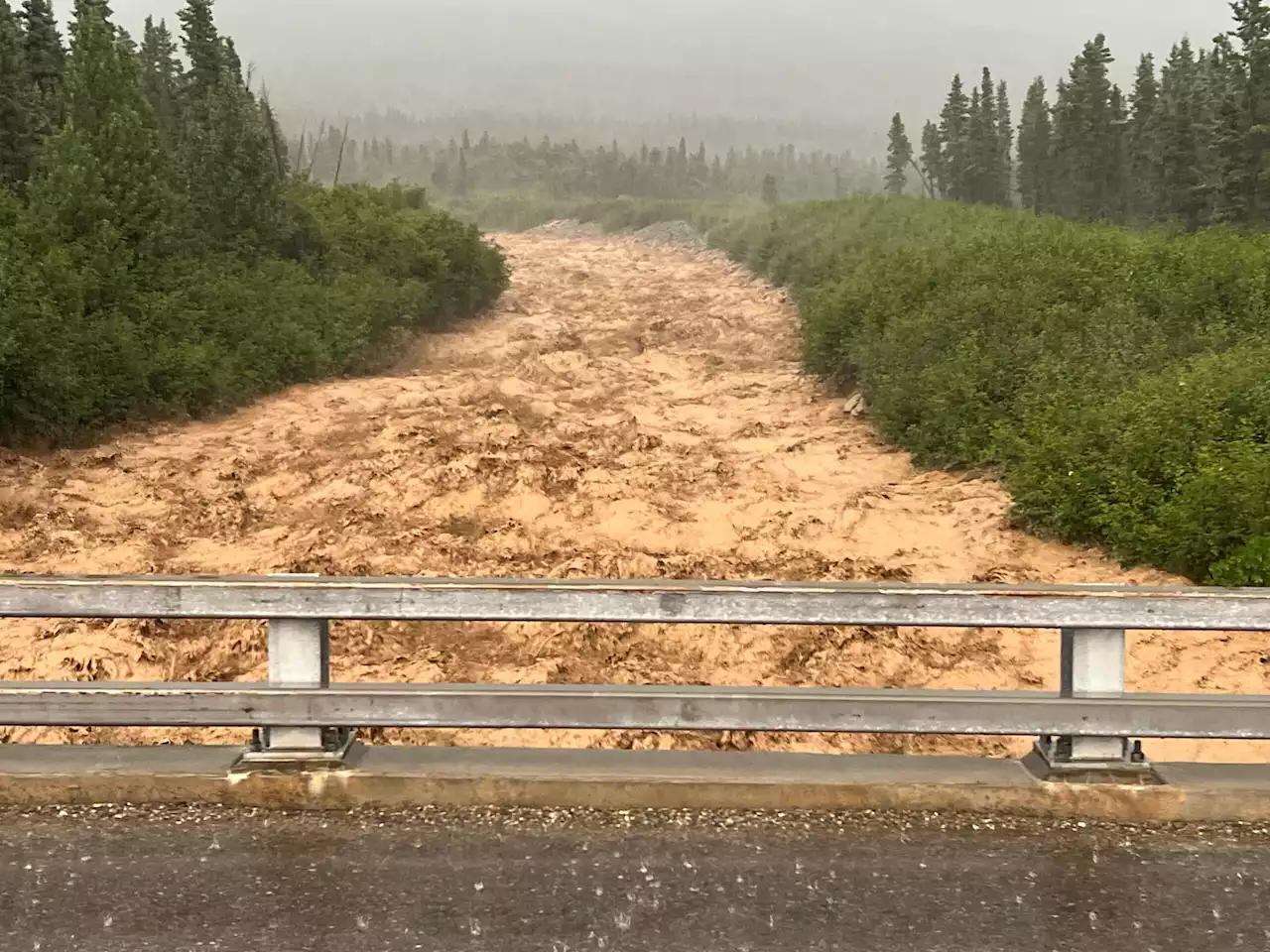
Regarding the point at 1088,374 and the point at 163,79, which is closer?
the point at 1088,374

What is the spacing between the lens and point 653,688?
4117mm

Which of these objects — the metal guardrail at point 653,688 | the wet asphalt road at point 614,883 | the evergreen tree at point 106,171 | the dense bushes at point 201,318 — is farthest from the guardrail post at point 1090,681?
the evergreen tree at point 106,171

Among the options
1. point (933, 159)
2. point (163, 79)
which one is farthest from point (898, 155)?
point (163, 79)

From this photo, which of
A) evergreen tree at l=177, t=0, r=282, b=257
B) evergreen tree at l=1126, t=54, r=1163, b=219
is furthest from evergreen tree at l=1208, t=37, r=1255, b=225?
evergreen tree at l=177, t=0, r=282, b=257

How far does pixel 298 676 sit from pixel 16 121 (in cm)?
3414

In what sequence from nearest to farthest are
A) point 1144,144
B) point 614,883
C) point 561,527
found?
point 614,883 < point 561,527 < point 1144,144

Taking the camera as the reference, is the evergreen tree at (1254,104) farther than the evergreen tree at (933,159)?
No

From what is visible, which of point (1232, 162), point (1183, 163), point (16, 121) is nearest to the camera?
point (16, 121)

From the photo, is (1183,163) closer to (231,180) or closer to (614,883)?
(231,180)

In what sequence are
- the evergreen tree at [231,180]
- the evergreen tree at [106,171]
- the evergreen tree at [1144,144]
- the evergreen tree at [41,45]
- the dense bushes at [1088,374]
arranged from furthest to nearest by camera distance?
the evergreen tree at [1144,144]
the evergreen tree at [41,45]
the evergreen tree at [231,180]
the evergreen tree at [106,171]
the dense bushes at [1088,374]

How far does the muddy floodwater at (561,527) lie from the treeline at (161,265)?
0.91m

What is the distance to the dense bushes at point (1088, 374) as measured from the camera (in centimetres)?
1030

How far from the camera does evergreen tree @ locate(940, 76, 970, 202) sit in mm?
88875

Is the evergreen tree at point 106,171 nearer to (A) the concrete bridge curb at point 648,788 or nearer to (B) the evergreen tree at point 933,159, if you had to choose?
(A) the concrete bridge curb at point 648,788
